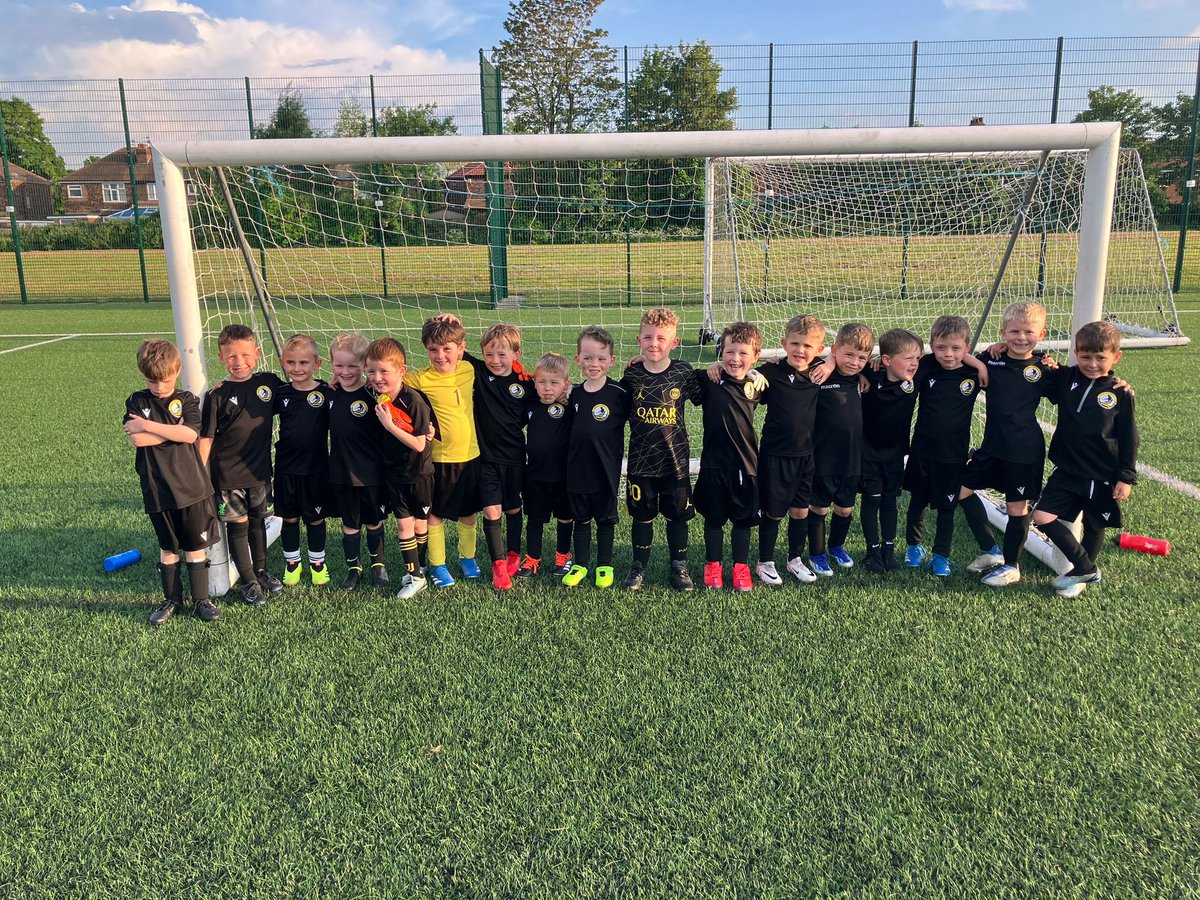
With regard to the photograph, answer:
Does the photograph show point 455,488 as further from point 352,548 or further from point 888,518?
point 888,518

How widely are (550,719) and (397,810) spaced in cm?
60

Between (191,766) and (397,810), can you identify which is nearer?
(397,810)

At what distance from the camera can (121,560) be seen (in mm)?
3979

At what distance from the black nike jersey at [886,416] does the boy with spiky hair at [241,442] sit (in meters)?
2.83

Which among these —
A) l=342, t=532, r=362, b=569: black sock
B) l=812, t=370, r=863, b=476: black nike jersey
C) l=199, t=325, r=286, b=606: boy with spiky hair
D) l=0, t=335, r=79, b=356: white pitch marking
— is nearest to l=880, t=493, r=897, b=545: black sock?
l=812, t=370, r=863, b=476: black nike jersey

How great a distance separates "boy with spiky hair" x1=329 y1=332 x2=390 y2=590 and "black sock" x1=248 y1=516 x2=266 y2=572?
1.29 ft

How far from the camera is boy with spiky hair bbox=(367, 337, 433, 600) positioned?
11.5 feet

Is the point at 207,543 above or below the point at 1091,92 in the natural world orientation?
below

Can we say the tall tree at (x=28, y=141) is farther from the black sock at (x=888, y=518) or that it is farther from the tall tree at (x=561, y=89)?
the black sock at (x=888, y=518)

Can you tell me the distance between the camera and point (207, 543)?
3557 mm

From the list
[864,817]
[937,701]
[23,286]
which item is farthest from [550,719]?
[23,286]

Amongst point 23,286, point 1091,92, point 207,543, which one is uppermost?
point 1091,92

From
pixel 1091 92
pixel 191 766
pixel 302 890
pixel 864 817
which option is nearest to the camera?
pixel 302 890

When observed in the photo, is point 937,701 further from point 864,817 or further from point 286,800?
point 286,800
